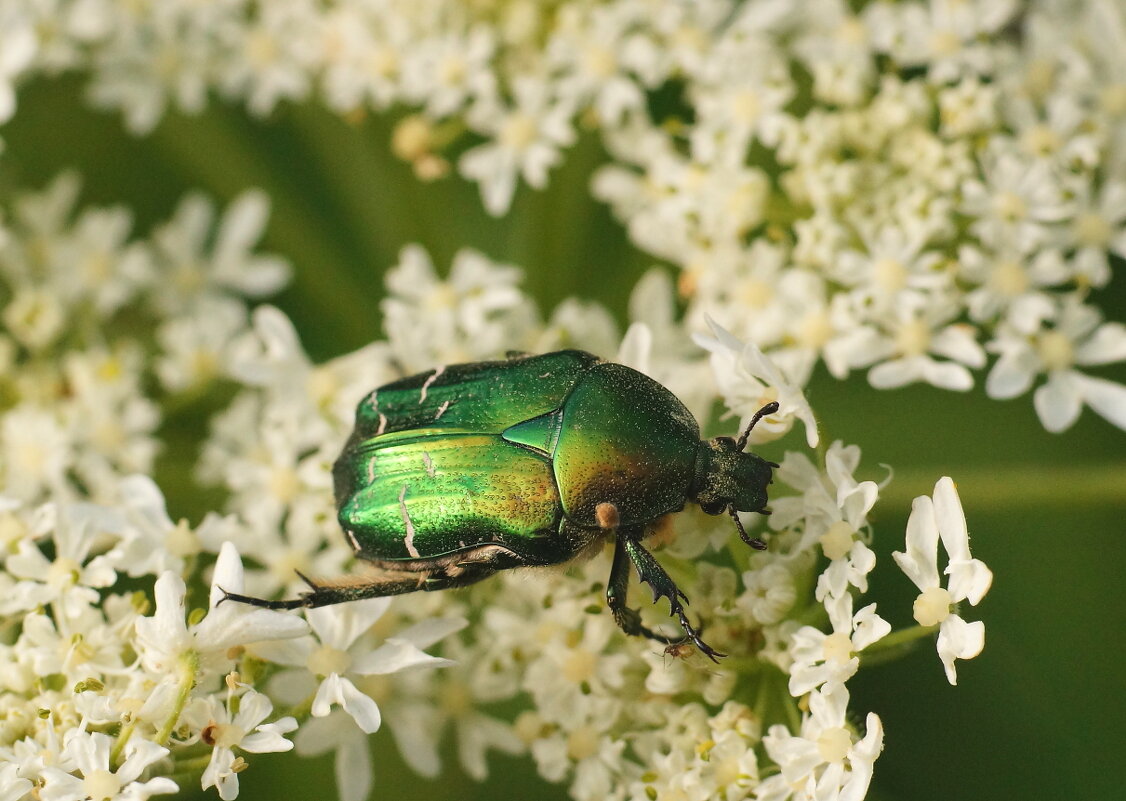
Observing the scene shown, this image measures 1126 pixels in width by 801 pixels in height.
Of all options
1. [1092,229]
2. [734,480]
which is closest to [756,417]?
[734,480]

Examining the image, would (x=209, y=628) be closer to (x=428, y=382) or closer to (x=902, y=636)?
(x=428, y=382)

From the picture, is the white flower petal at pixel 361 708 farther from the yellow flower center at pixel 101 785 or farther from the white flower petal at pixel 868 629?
the white flower petal at pixel 868 629

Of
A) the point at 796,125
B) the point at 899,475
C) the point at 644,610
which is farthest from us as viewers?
the point at 899,475

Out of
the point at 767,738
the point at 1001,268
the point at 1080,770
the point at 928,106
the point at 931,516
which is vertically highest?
the point at 928,106

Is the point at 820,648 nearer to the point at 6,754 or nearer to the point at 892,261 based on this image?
the point at 892,261

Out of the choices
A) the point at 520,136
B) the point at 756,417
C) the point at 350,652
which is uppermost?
the point at 520,136

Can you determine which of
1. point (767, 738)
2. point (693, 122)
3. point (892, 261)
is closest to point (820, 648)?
point (767, 738)

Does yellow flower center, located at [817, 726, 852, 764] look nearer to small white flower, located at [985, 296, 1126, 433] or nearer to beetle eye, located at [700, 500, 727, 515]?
beetle eye, located at [700, 500, 727, 515]
